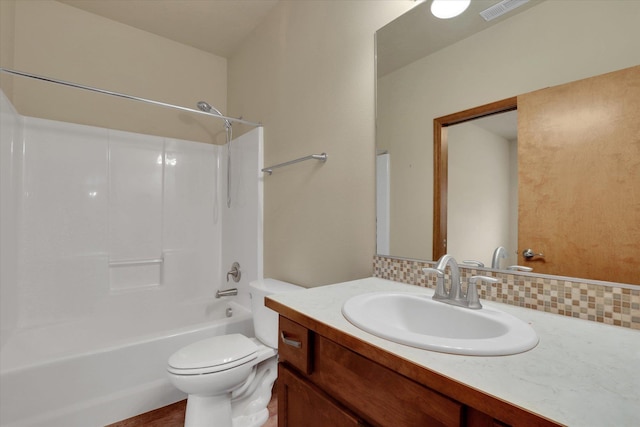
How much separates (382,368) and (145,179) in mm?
2360

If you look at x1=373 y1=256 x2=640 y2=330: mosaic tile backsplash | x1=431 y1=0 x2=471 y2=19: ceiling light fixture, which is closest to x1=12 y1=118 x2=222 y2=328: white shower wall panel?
x1=431 y1=0 x2=471 y2=19: ceiling light fixture

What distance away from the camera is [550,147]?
33.0 inches

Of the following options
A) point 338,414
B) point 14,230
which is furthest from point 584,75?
point 14,230

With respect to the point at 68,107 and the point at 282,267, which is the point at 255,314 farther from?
the point at 68,107

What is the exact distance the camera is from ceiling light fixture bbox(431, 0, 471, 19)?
105 centimetres

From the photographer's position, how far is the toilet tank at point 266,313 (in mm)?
1574

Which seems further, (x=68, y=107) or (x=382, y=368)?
(x=68, y=107)

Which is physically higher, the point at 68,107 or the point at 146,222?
the point at 68,107

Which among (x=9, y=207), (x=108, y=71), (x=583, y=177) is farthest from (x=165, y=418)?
(x=108, y=71)

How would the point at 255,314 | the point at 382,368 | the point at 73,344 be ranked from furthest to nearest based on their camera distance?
1. the point at 73,344
2. the point at 255,314
3. the point at 382,368

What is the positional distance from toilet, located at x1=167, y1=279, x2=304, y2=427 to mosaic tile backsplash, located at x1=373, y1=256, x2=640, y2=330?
1.06m

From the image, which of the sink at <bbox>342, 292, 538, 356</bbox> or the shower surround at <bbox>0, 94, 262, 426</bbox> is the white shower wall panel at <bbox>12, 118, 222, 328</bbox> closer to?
the shower surround at <bbox>0, 94, 262, 426</bbox>

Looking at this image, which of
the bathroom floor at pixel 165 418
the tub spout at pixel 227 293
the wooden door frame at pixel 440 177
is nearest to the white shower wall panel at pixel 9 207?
the bathroom floor at pixel 165 418

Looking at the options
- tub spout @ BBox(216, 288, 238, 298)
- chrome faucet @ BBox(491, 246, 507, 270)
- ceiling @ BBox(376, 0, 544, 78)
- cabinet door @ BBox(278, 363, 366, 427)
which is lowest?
tub spout @ BBox(216, 288, 238, 298)
